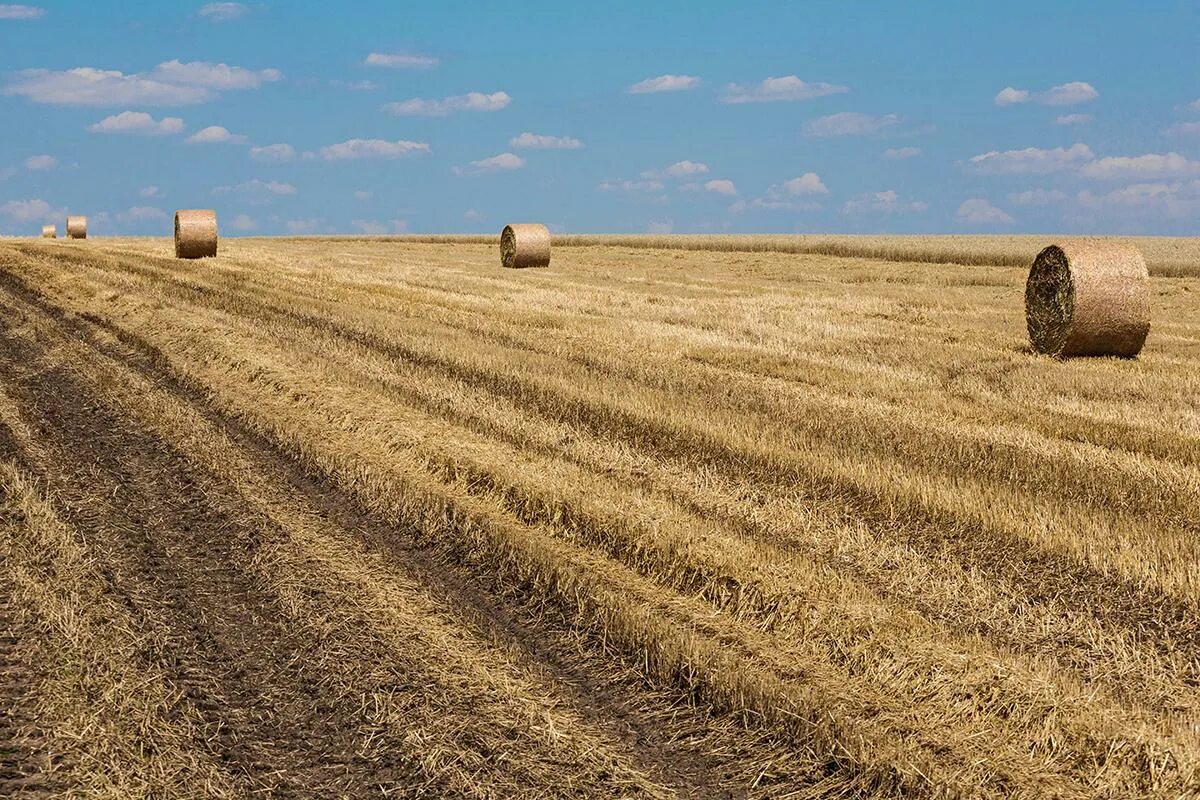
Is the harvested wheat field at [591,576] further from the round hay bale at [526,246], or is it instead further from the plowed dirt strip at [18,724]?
the round hay bale at [526,246]

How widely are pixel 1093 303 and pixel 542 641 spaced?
402 inches

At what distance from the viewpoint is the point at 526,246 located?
27.1 meters

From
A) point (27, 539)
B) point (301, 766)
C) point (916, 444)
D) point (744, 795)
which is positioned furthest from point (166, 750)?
point (916, 444)

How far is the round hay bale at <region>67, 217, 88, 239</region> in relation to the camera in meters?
47.2

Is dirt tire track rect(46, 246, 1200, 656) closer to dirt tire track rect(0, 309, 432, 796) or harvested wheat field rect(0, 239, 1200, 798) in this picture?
harvested wheat field rect(0, 239, 1200, 798)

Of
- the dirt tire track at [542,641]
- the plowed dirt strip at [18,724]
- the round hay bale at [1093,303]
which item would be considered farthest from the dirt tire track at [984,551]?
the round hay bale at [1093,303]

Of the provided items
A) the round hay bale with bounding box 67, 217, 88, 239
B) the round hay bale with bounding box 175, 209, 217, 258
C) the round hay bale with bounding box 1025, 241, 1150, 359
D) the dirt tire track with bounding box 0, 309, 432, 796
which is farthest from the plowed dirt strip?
the round hay bale with bounding box 67, 217, 88, 239

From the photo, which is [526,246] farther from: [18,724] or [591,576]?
[18,724]

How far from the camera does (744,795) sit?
12.6 ft

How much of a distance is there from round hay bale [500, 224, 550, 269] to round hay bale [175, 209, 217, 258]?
22.6 feet

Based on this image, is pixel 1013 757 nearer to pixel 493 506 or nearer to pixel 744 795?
pixel 744 795

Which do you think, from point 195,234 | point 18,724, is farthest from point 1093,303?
point 195,234

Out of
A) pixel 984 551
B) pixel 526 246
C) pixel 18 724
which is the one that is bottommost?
pixel 18 724

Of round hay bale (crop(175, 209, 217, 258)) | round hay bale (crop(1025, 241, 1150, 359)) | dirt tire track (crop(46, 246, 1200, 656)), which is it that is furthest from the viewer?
round hay bale (crop(175, 209, 217, 258))
